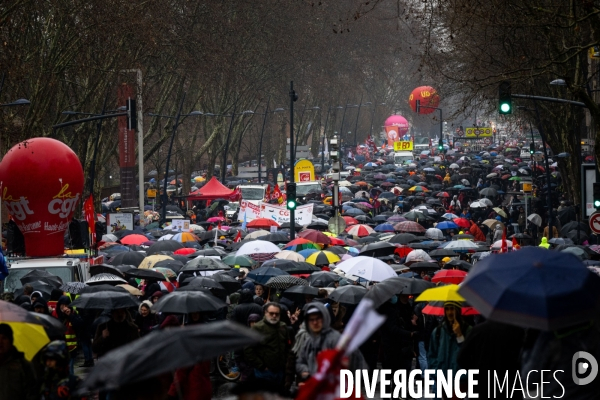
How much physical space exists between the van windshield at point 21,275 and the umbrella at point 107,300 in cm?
583

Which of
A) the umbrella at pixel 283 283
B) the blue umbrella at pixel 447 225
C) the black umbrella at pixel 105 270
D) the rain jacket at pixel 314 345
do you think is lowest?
the blue umbrella at pixel 447 225

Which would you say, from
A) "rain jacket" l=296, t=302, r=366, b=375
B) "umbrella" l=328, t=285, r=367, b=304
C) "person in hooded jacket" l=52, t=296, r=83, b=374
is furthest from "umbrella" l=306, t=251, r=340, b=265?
"rain jacket" l=296, t=302, r=366, b=375

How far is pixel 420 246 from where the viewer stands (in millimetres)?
28016

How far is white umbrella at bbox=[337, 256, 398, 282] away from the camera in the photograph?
58.1ft

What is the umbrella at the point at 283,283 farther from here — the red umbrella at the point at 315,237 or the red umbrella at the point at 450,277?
the red umbrella at the point at 315,237

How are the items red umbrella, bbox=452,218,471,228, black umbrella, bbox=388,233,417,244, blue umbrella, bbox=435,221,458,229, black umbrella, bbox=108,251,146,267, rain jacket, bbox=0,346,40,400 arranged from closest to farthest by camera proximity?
rain jacket, bbox=0,346,40,400 → black umbrella, bbox=108,251,146,267 → black umbrella, bbox=388,233,417,244 → blue umbrella, bbox=435,221,458,229 → red umbrella, bbox=452,218,471,228

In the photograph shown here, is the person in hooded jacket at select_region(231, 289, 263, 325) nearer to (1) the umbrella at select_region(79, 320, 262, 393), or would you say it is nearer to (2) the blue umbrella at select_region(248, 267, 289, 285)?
(2) the blue umbrella at select_region(248, 267, 289, 285)

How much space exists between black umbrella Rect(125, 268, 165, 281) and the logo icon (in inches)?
475

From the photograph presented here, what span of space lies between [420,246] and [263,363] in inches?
685

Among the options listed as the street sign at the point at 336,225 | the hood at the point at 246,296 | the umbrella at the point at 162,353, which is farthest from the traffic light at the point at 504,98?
the umbrella at the point at 162,353

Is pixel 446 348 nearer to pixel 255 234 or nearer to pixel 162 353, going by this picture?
pixel 162 353

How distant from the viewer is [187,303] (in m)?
12.6

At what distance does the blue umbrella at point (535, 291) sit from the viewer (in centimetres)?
724

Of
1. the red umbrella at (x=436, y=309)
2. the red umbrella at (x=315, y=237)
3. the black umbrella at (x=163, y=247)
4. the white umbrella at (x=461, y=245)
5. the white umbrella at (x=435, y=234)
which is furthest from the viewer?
the white umbrella at (x=435, y=234)
